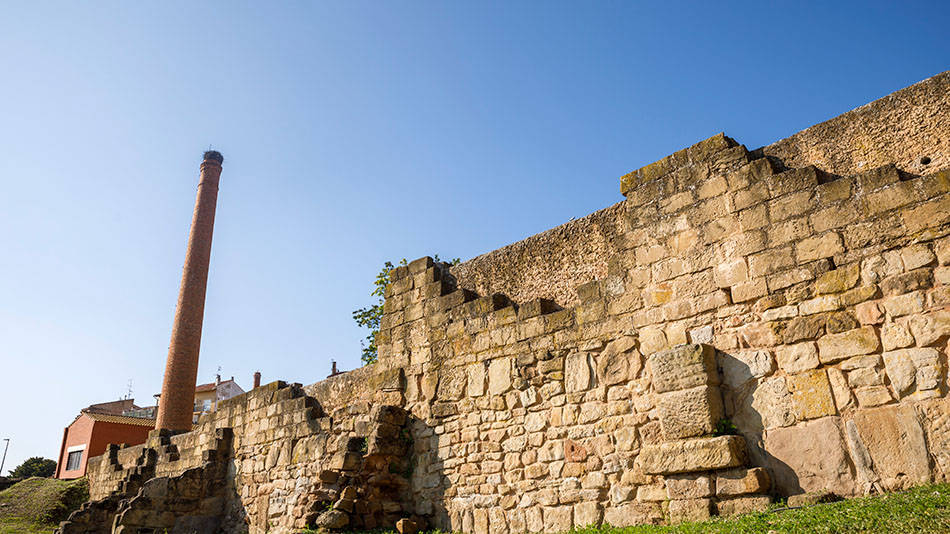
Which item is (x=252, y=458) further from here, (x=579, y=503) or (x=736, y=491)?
Result: (x=736, y=491)

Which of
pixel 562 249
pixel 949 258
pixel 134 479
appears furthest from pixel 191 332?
pixel 949 258

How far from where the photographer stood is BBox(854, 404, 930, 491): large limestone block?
15.1ft

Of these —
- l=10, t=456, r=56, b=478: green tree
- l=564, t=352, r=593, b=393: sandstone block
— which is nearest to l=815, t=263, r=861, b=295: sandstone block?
l=564, t=352, r=593, b=393: sandstone block

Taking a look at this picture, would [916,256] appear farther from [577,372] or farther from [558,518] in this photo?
[558,518]

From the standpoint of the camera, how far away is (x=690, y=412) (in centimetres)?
565

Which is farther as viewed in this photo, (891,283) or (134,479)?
(134,479)

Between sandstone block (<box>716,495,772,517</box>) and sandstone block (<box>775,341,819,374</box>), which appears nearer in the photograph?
sandstone block (<box>716,495,772,517</box>)

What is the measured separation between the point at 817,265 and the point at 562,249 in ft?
9.41

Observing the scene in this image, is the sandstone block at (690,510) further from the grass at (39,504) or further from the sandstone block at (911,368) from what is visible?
the grass at (39,504)

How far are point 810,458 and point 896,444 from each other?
2.02 ft

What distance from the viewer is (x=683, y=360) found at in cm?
581

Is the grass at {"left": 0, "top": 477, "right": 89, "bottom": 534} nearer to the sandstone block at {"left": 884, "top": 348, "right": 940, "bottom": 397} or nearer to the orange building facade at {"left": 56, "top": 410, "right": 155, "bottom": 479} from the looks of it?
the orange building facade at {"left": 56, "top": 410, "right": 155, "bottom": 479}

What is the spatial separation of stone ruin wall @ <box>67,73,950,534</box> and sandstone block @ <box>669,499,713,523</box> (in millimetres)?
16

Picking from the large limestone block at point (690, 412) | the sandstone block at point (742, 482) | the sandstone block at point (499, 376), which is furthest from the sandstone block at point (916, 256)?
the sandstone block at point (499, 376)
